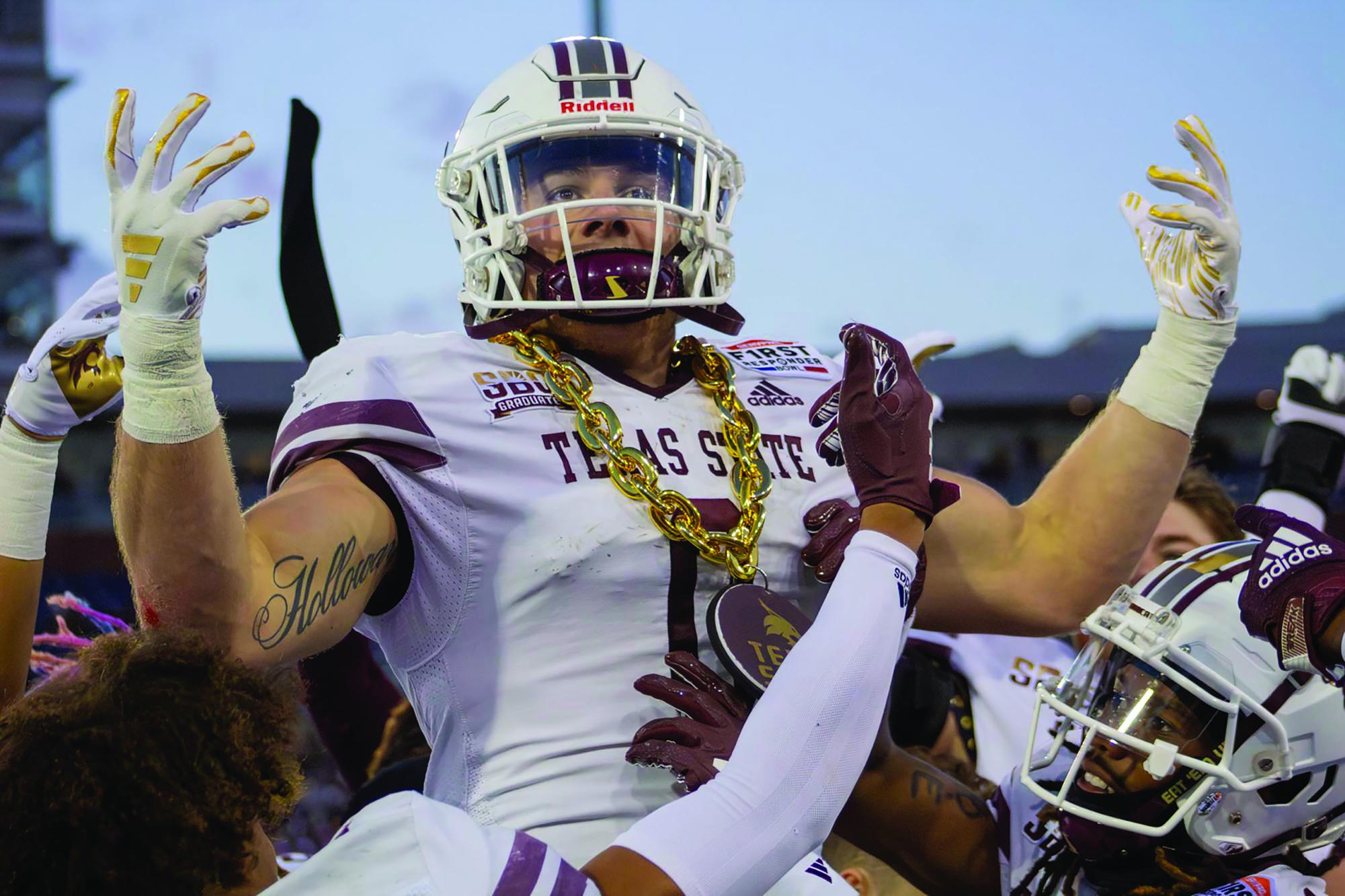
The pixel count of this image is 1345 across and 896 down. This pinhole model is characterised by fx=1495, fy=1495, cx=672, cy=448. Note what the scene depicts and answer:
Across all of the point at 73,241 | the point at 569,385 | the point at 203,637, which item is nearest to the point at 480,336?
the point at 569,385

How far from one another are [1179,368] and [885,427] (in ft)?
2.81

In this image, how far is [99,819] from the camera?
4.89 ft

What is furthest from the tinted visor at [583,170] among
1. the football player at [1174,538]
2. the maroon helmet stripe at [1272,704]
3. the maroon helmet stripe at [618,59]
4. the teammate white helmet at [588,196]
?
the football player at [1174,538]

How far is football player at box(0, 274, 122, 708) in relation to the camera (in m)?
2.55

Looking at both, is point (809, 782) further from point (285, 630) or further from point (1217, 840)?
point (1217, 840)

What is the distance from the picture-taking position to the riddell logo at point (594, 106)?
2.49 metres

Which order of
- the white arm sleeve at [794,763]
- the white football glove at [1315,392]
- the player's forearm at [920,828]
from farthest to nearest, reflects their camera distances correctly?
the white football glove at [1315,392], the player's forearm at [920,828], the white arm sleeve at [794,763]

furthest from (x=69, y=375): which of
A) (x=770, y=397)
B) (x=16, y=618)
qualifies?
(x=770, y=397)

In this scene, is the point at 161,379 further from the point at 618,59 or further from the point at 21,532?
the point at 618,59

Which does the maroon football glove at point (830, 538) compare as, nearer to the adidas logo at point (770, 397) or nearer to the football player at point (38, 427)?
the adidas logo at point (770, 397)

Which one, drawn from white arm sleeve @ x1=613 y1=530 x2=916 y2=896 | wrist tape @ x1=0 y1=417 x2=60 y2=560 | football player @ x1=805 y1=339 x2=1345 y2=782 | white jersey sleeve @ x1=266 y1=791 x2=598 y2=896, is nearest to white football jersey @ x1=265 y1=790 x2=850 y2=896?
white jersey sleeve @ x1=266 y1=791 x2=598 y2=896

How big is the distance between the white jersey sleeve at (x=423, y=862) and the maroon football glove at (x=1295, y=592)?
112 cm

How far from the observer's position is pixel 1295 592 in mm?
2123

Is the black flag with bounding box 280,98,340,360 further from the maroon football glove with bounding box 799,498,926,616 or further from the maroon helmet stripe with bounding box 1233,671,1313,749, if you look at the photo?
the maroon helmet stripe with bounding box 1233,671,1313,749
